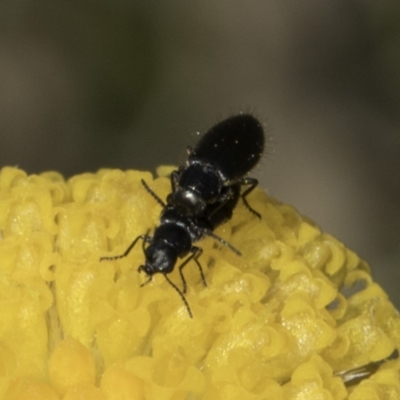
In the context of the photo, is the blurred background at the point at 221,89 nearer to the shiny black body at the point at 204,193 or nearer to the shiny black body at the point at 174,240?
the shiny black body at the point at 204,193

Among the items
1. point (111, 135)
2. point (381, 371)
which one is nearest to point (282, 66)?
point (111, 135)

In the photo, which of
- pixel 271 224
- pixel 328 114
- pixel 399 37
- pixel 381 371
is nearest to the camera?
pixel 381 371

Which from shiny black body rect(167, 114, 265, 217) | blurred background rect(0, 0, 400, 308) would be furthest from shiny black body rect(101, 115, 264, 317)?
blurred background rect(0, 0, 400, 308)

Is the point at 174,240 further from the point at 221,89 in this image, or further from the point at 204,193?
the point at 221,89

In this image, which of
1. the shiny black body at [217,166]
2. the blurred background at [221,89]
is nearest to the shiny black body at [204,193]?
the shiny black body at [217,166]

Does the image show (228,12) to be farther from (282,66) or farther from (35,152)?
(35,152)

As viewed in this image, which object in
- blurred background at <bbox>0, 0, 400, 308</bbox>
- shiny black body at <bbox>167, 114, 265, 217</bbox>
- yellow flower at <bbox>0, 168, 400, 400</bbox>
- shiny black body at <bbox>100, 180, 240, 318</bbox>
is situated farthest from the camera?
blurred background at <bbox>0, 0, 400, 308</bbox>

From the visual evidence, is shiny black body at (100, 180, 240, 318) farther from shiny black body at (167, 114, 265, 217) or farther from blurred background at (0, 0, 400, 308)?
blurred background at (0, 0, 400, 308)
